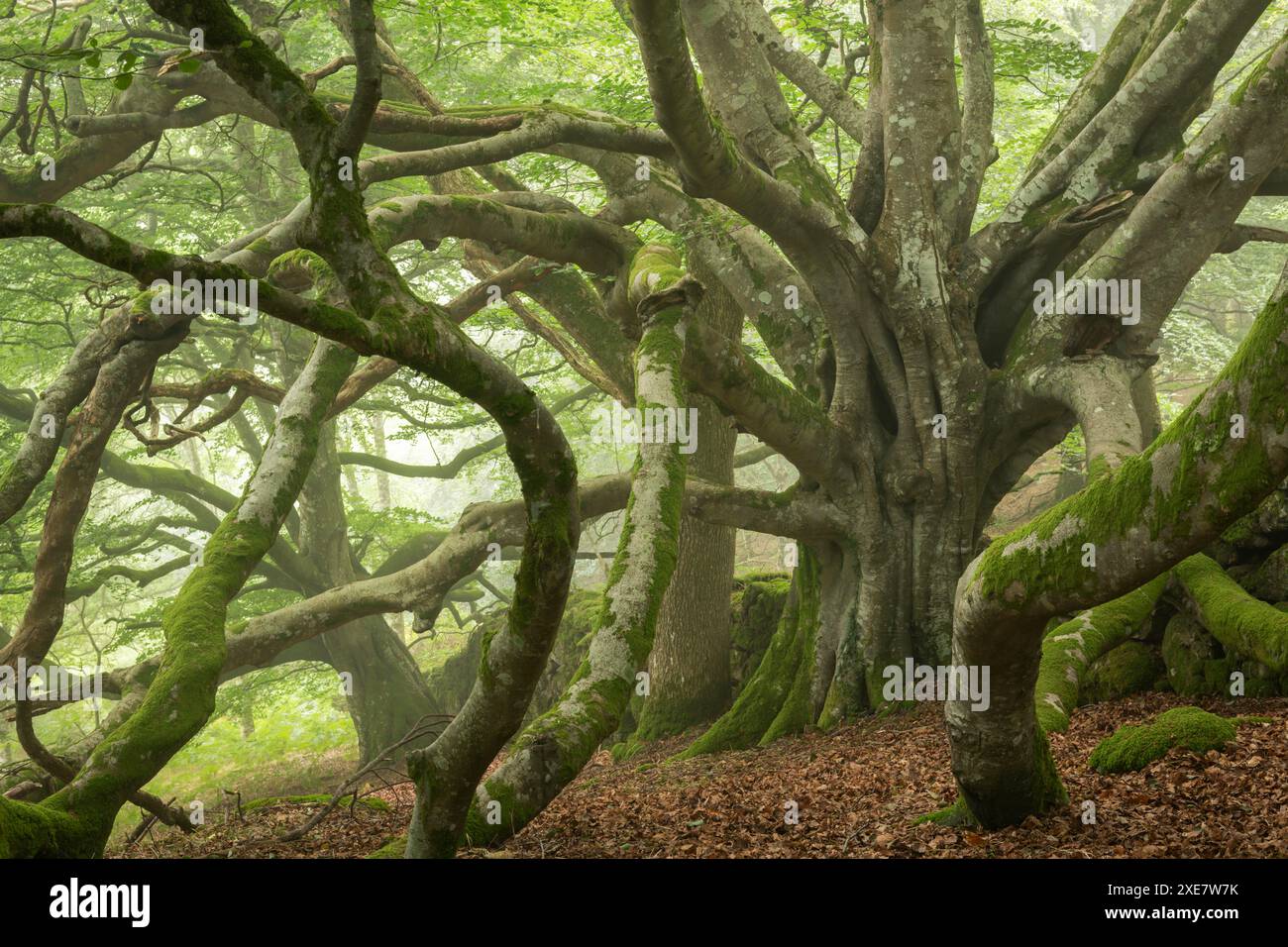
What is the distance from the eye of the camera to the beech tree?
13.5 ft

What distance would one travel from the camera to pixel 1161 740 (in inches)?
229

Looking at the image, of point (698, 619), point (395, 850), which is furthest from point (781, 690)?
point (395, 850)

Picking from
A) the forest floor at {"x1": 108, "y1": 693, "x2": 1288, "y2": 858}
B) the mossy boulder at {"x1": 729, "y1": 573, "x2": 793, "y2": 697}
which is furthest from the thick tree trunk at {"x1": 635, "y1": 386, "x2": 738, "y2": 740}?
the forest floor at {"x1": 108, "y1": 693, "x2": 1288, "y2": 858}

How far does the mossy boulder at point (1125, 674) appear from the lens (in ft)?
25.1

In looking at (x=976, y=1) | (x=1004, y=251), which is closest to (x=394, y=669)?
(x=1004, y=251)

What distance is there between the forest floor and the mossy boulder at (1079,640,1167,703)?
0.19 metres

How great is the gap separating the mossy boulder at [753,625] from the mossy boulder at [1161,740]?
606 cm

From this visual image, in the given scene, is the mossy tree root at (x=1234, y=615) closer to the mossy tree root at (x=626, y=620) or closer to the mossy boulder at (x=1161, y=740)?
the mossy boulder at (x=1161, y=740)

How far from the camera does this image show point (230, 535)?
6.50 m

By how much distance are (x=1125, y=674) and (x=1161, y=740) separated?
2.06 meters

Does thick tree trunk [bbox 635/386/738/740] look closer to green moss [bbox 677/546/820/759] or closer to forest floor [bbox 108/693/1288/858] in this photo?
green moss [bbox 677/546/820/759]

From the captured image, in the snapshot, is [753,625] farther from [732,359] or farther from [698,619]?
[732,359]
